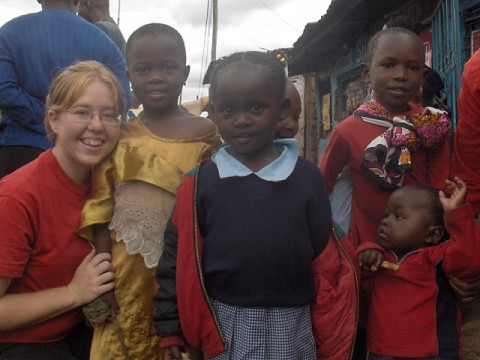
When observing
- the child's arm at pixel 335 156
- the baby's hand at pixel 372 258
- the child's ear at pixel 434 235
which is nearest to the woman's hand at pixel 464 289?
the child's ear at pixel 434 235

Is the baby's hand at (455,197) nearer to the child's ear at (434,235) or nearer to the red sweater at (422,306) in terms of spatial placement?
the red sweater at (422,306)

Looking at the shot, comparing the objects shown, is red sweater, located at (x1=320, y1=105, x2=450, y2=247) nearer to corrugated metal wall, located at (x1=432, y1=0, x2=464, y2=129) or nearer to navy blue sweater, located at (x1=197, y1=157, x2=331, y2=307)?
navy blue sweater, located at (x1=197, y1=157, x2=331, y2=307)

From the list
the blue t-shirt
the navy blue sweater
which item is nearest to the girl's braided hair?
the navy blue sweater

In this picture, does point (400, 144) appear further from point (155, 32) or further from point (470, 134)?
point (155, 32)

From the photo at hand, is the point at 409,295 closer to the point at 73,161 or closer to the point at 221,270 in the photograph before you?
the point at 221,270

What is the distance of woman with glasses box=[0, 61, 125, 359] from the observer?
1.85 m

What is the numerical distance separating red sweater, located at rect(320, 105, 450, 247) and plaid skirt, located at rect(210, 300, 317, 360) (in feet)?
2.14

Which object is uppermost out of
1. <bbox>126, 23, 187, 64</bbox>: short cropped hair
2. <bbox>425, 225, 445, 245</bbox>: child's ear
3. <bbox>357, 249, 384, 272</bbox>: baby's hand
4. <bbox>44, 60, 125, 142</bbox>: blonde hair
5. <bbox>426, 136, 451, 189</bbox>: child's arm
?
<bbox>126, 23, 187, 64</bbox>: short cropped hair

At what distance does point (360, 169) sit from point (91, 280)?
1202 mm

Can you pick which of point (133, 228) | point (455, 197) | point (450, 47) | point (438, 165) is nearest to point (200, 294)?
point (133, 228)

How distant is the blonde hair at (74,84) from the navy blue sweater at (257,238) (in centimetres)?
60

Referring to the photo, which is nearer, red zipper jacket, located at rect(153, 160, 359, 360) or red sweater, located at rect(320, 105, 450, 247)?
red zipper jacket, located at rect(153, 160, 359, 360)

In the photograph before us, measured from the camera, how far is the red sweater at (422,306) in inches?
74.6

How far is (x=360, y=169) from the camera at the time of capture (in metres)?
2.24
